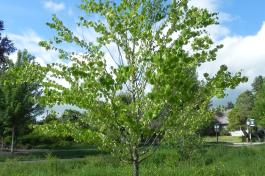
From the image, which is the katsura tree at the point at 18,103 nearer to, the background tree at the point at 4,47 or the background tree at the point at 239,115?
the background tree at the point at 4,47

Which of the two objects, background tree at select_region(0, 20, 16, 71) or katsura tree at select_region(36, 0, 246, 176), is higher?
background tree at select_region(0, 20, 16, 71)

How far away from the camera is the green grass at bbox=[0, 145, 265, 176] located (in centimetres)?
1284

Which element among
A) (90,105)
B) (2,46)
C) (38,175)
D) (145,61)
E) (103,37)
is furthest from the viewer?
(2,46)

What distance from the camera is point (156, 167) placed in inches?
556

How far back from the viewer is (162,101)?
5.96 m

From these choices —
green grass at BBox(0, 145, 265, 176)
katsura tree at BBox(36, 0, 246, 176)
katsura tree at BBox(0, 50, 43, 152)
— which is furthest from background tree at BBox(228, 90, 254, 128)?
katsura tree at BBox(36, 0, 246, 176)

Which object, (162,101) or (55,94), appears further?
(55,94)

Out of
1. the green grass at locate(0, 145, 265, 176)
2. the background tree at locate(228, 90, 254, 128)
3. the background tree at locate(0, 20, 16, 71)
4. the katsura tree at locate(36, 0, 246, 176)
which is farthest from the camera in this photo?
the background tree at locate(228, 90, 254, 128)

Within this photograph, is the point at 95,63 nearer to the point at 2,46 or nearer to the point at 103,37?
the point at 103,37

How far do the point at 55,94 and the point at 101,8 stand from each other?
180 cm

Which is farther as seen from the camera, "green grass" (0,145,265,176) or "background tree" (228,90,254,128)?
"background tree" (228,90,254,128)

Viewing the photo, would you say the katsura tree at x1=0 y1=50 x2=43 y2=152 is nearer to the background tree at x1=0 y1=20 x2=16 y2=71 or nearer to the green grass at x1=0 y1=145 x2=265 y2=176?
the background tree at x1=0 y1=20 x2=16 y2=71

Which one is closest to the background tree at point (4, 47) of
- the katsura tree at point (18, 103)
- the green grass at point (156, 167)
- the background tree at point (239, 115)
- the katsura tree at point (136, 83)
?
the katsura tree at point (18, 103)

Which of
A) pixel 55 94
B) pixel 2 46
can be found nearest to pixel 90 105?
pixel 55 94
